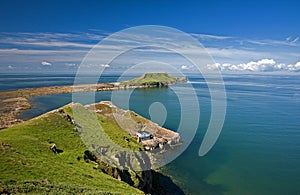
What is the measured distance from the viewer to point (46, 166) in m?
16.0

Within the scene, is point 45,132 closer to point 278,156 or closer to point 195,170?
point 195,170

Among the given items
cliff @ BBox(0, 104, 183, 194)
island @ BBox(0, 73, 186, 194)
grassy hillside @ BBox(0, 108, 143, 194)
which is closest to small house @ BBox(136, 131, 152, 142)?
island @ BBox(0, 73, 186, 194)

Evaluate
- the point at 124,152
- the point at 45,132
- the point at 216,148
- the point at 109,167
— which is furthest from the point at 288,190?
the point at 45,132

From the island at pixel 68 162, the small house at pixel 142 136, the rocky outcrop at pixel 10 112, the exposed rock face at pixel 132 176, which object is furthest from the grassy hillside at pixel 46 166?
the rocky outcrop at pixel 10 112

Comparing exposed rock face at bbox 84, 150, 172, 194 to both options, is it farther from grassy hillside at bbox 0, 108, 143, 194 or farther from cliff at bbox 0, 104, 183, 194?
grassy hillside at bbox 0, 108, 143, 194

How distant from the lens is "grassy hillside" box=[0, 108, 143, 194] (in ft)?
43.5

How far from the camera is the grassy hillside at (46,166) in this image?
1327 cm

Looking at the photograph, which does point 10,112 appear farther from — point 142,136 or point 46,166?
point 46,166

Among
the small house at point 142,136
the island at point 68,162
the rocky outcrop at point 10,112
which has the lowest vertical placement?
the rocky outcrop at point 10,112

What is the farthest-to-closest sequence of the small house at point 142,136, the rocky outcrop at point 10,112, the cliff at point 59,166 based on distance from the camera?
the rocky outcrop at point 10,112, the small house at point 142,136, the cliff at point 59,166

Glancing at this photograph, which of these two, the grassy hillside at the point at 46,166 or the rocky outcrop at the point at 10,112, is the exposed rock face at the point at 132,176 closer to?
the grassy hillside at the point at 46,166

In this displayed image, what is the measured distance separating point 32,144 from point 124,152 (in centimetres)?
823

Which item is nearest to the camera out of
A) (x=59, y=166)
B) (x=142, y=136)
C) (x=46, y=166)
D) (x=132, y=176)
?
(x=46, y=166)

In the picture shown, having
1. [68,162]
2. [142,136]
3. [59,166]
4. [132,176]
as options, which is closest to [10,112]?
[142,136]
